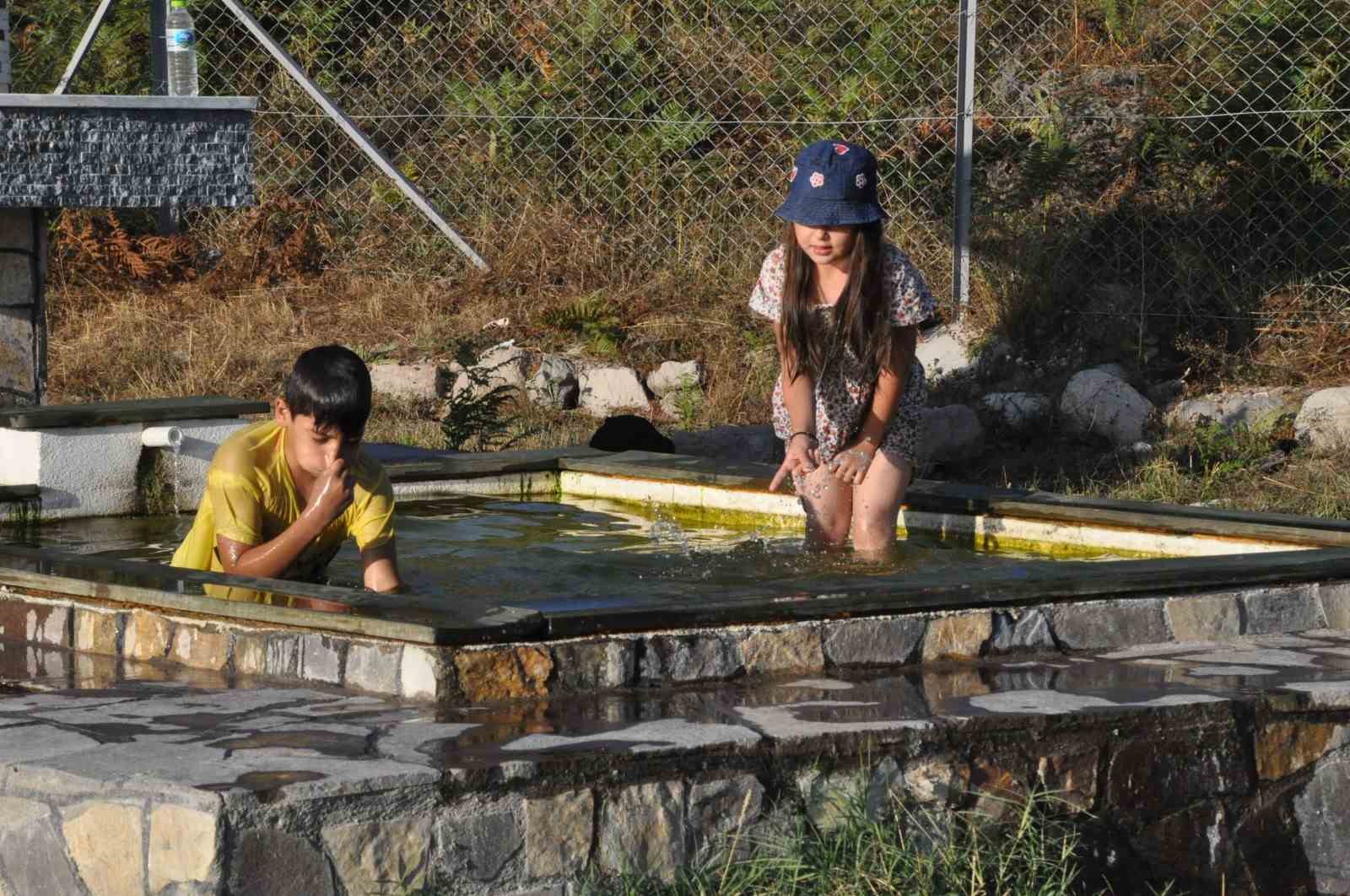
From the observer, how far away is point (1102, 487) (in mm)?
9023

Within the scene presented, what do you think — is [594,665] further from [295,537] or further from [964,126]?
[964,126]

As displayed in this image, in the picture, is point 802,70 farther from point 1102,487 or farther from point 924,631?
point 924,631

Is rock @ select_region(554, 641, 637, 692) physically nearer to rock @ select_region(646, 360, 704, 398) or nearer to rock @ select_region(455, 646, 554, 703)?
rock @ select_region(455, 646, 554, 703)

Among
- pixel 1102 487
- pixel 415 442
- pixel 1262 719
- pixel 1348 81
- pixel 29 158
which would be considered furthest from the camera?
pixel 1348 81

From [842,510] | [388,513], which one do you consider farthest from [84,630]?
[842,510]

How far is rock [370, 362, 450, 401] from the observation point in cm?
1123

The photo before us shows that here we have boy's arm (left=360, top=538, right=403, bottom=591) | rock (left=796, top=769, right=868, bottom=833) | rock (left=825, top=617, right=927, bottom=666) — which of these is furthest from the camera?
boy's arm (left=360, top=538, right=403, bottom=591)

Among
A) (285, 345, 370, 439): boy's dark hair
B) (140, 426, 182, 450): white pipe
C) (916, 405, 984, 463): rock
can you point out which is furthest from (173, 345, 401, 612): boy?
(916, 405, 984, 463): rock

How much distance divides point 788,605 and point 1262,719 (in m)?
1.12

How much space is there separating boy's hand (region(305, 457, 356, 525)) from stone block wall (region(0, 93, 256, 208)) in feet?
9.66

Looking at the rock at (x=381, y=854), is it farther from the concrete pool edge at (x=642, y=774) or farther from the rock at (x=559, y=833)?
the rock at (x=559, y=833)

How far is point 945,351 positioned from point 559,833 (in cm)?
772

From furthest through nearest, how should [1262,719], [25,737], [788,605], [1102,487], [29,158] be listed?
[1102,487] < [29,158] < [788,605] < [1262,719] < [25,737]

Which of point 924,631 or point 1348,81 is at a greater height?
point 1348,81
